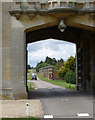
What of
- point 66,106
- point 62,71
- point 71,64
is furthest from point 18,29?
point 62,71

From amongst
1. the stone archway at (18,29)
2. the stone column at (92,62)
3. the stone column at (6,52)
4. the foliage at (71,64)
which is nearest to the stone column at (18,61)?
the stone archway at (18,29)

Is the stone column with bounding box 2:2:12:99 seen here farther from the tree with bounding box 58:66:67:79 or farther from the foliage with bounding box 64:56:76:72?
the tree with bounding box 58:66:67:79

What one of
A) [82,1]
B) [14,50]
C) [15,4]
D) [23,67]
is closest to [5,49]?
[14,50]

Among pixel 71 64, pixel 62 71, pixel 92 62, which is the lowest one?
pixel 62 71

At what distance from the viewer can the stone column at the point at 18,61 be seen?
17.2 metres

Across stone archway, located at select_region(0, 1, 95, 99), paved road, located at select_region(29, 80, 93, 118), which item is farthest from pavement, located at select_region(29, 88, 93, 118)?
stone archway, located at select_region(0, 1, 95, 99)

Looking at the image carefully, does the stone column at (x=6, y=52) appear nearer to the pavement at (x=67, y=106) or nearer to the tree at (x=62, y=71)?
the pavement at (x=67, y=106)

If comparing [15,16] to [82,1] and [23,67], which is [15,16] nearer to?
[23,67]

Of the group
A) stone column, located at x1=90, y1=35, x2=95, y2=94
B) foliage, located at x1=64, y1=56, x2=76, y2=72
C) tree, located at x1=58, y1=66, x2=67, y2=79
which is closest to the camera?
stone column, located at x1=90, y1=35, x2=95, y2=94

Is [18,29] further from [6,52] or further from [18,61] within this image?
[18,61]

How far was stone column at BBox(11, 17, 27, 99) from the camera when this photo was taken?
1719 centimetres

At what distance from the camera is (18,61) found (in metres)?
17.4

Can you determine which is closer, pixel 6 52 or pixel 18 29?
pixel 6 52

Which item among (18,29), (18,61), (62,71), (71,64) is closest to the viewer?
(18,61)
